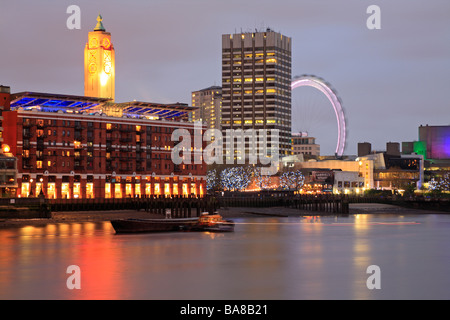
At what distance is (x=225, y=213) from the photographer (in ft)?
505

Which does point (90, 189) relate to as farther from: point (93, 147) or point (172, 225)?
point (172, 225)

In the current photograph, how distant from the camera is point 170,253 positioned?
77.4 m

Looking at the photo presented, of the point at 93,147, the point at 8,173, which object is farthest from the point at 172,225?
the point at 93,147

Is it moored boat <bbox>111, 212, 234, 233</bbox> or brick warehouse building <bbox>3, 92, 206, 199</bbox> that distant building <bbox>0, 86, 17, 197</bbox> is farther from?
moored boat <bbox>111, 212, 234, 233</bbox>

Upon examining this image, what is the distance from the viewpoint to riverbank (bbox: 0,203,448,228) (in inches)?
4753

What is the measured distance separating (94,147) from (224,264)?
110087 mm

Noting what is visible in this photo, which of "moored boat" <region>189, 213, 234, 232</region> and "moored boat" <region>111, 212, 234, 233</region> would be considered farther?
"moored boat" <region>189, 213, 234, 232</region>

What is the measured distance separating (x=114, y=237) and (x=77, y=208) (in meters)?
40.1

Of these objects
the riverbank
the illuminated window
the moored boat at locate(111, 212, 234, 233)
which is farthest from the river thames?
the illuminated window

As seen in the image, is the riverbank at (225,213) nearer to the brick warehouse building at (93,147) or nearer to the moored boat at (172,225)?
the moored boat at (172,225)

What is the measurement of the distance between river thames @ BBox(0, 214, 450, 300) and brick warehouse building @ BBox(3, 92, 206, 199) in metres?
55.6
